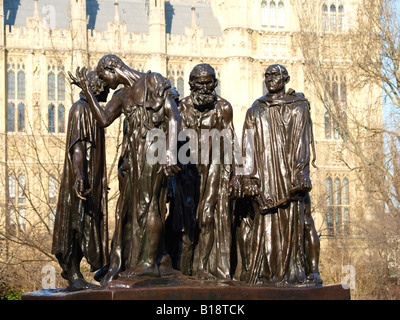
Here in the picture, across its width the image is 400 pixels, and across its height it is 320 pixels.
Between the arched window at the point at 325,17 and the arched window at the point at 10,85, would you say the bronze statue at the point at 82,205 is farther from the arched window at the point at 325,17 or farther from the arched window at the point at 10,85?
the arched window at the point at 10,85

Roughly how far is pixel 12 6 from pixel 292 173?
33.3 metres

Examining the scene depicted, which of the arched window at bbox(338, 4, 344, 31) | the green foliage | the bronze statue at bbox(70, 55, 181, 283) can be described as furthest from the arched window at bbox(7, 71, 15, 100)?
the bronze statue at bbox(70, 55, 181, 283)

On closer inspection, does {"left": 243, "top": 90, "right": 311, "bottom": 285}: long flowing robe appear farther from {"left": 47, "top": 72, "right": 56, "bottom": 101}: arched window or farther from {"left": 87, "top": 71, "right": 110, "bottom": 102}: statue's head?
{"left": 47, "top": 72, "right": 56, "bottom": 101}: arched window

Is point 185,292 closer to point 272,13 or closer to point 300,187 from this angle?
point 300,187

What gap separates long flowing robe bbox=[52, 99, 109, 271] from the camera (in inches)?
334

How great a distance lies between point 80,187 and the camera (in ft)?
27.0

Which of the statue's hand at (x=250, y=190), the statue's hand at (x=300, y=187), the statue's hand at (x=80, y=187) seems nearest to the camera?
the statue's hand at (x=80, y=187)

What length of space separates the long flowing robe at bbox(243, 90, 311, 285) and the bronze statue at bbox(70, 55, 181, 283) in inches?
39.5

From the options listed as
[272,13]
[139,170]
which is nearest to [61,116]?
[272,13]

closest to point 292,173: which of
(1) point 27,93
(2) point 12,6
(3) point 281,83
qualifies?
(3) point 281,83

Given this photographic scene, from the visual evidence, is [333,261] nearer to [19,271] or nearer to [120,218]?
[19,271]

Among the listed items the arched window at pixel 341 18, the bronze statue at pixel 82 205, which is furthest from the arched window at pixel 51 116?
the bronze statue at pixel 82 205

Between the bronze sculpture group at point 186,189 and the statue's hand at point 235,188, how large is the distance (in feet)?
0.04

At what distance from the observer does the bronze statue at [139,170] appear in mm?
8273
